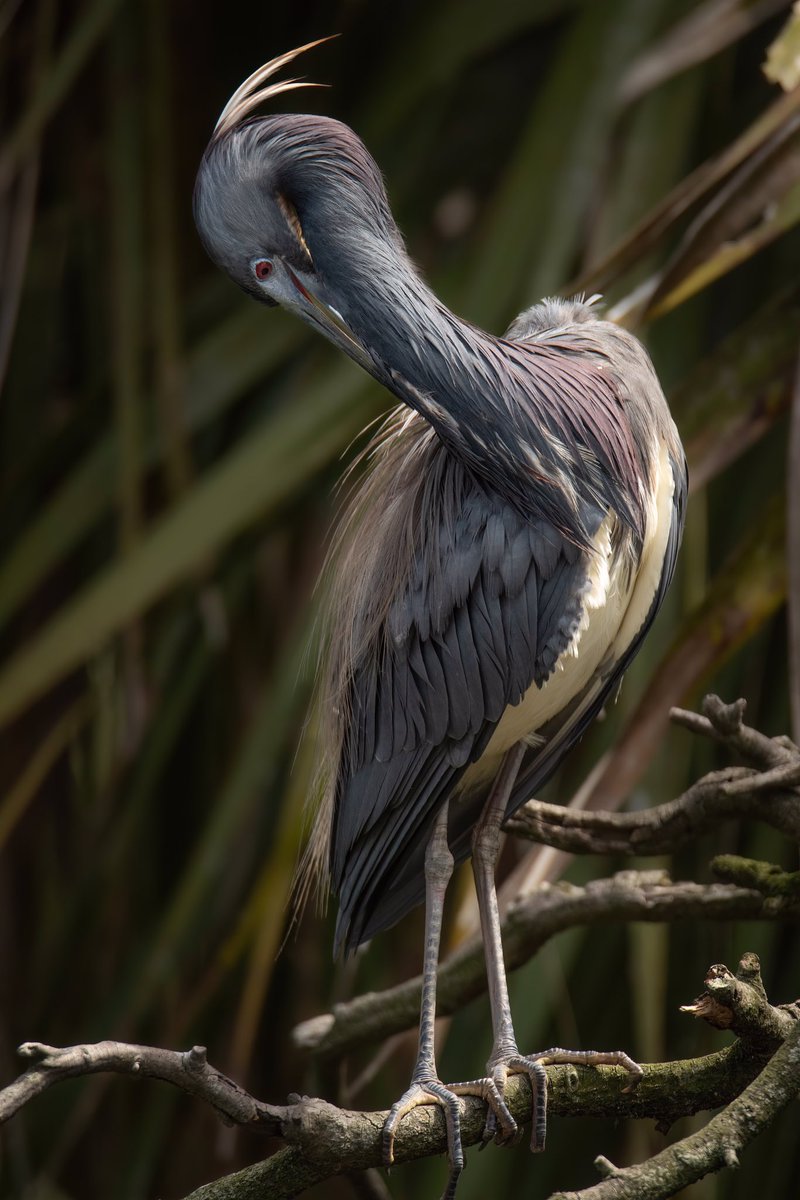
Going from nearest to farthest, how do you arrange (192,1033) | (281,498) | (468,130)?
(281,498), (192,1033), (468,130)

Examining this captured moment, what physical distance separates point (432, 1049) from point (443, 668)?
0.49 meters

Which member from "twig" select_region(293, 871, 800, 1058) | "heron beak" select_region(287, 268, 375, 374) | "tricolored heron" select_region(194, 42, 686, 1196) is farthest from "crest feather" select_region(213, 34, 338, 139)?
"twig" select_region(293, 871, 800, 1058)

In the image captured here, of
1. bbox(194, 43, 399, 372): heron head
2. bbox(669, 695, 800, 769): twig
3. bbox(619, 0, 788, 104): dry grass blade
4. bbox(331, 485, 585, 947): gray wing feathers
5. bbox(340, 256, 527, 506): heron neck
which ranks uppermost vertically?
bbox(619, 0, 788, 104): dry grass blade

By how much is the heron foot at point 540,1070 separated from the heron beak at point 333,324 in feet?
2.83

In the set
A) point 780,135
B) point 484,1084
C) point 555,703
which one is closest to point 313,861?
point 555,703

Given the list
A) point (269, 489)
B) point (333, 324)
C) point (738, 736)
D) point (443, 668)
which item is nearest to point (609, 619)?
point (443, 668)

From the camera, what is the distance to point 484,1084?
1.58 meters

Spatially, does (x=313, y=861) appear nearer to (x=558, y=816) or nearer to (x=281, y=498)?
(x=558, y=816)

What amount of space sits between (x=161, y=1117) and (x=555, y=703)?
1.61 metres

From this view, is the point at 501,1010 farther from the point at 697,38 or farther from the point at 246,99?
the point at 697,38

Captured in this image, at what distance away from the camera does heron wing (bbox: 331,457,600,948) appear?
1.77 m

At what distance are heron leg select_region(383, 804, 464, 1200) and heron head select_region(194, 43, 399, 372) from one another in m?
0.72

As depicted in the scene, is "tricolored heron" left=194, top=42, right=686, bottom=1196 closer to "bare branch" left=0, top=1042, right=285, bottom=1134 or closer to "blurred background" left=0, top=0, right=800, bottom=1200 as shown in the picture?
"blurred background" left=0, top=0, right=800, bottom=1200

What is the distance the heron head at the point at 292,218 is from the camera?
1718 millimetres
